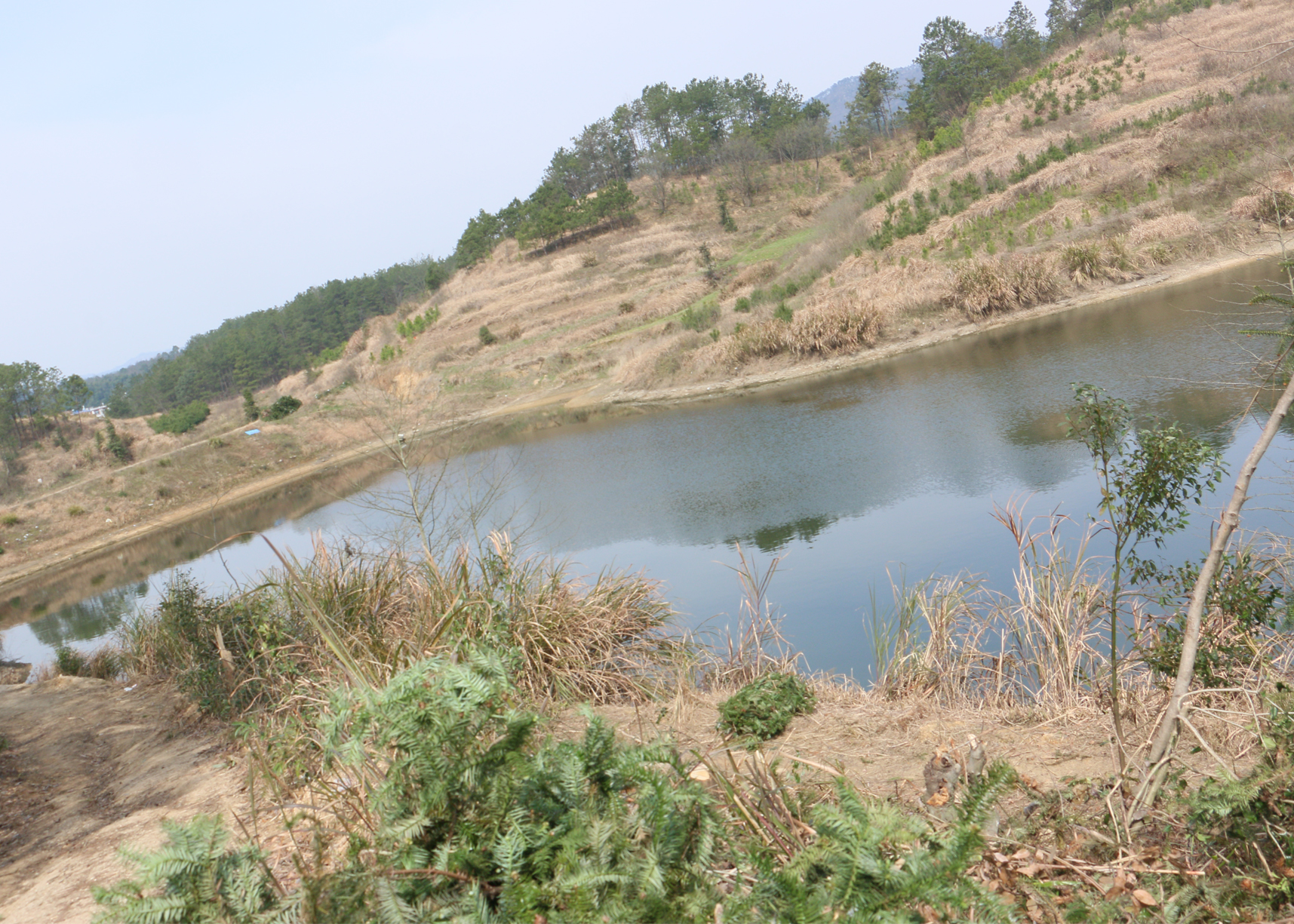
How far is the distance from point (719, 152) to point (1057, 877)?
6624 centimetres

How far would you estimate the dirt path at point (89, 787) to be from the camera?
4.53 m

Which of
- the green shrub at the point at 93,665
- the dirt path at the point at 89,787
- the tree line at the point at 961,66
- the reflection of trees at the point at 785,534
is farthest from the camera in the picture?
the tree line at the point at 961,66

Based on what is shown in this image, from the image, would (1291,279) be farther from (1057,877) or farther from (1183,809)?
(1057,877)

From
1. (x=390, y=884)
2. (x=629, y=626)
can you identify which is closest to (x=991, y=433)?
(x=629, y=626)

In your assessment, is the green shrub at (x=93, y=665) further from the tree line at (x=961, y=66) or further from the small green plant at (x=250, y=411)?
the tree line at (x=961, y=66)

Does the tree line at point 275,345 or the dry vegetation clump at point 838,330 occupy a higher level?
the tree line at point 275,345

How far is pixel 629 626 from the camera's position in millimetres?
7984

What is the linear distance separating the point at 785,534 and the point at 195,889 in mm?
9409

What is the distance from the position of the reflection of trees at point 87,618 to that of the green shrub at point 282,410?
768 inches

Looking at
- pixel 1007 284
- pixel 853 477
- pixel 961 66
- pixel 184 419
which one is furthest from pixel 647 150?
pixel 853 477

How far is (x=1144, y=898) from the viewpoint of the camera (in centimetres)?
261

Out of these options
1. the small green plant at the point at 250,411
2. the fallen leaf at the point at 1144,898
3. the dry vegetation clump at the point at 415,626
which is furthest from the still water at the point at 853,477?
the small green plant at the point at 250,411

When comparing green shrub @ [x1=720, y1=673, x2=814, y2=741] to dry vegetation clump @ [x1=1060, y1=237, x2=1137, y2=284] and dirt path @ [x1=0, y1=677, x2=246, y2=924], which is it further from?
dry vegetation clump @ [x1=1060, y1=237, x2=1137, y2=284]

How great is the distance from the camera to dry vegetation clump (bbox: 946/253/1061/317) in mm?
23000
